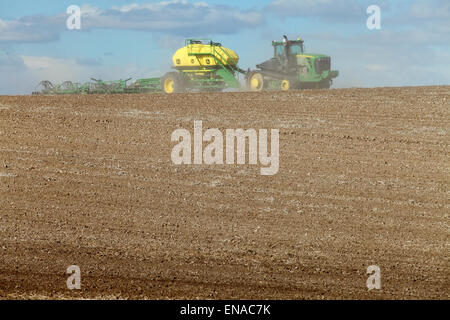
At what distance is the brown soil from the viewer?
880 cm

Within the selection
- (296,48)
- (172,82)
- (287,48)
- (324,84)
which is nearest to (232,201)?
(287,48)

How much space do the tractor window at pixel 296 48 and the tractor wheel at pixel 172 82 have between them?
588 centimetres

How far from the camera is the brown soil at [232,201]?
880cm

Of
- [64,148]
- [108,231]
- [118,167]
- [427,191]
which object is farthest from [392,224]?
[64,148]

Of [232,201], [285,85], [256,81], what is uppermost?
[256,81]

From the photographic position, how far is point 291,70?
89.8ft

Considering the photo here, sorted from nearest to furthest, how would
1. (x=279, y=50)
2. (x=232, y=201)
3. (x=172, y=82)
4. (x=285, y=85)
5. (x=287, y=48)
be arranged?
(x=232, y=201), (x=285, y=85), (x=287, y=48), (x=279, y=50), (x=172, y=82)
